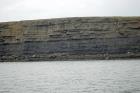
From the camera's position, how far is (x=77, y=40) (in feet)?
341

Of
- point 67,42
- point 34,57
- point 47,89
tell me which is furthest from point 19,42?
point 47,89

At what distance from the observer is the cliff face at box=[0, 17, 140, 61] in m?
100

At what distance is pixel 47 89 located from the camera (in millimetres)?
35500

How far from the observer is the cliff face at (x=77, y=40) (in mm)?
100312

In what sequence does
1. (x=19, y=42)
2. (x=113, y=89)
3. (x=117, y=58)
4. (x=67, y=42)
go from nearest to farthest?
(x=113, y=89) < (x=117, y=58) < (x=67, y=42) < (x=19, y=42)

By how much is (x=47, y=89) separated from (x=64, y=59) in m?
67.3

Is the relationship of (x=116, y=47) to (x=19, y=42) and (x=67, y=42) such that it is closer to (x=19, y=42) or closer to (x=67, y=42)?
(x=67, y=42)

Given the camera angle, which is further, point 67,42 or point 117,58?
point 67,42

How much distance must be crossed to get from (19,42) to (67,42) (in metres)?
15.5

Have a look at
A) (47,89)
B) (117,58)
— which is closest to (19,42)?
(117,58)

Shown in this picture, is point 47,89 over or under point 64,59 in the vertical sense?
over

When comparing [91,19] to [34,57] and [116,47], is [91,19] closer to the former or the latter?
[116,47]

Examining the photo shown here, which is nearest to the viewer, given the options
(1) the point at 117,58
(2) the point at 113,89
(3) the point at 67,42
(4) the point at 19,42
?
(2) the point at 113,89

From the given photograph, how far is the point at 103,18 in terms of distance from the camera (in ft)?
339
